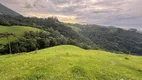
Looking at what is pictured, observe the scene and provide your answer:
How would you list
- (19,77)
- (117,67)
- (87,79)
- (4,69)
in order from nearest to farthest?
(19,77) < (87,79) < (4,69) < (117,67)

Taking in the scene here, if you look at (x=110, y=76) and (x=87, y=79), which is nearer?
(x=87, y=79)

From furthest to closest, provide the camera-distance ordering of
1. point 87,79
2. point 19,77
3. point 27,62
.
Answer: point 27,62 → point 87,79 → point 19,77

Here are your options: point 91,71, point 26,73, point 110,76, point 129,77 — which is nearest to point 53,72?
point 26,73

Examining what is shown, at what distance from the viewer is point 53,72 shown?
27828mm

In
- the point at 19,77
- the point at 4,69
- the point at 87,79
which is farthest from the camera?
the point at 4,69

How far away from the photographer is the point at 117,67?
36219mm

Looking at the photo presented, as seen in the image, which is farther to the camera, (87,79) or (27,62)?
(27,62)

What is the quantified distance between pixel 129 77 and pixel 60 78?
37.2ft

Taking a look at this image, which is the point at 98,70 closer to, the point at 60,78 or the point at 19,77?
the point at 60,78

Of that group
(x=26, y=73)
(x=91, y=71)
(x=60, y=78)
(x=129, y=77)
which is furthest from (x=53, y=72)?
(x=129, y=77)

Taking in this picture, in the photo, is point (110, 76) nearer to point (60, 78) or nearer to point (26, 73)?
point (60, 78)

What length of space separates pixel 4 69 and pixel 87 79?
1217 cm

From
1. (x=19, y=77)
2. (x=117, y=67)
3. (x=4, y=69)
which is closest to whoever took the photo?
(x=19, y=77)

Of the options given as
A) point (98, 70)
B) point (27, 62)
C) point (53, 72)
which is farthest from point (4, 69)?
point (98, 70)
